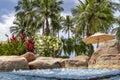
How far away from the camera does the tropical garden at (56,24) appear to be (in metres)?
22.6

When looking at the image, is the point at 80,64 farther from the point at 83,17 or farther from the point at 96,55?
the point at 83,17

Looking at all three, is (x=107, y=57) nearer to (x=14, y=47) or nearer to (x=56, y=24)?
(x=14, y=47)

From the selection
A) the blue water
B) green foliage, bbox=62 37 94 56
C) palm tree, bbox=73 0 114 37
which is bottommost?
the blue water

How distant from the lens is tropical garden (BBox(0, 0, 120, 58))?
22.6 m

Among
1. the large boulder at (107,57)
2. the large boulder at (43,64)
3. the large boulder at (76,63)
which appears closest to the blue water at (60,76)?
the large boulder at (107,57)

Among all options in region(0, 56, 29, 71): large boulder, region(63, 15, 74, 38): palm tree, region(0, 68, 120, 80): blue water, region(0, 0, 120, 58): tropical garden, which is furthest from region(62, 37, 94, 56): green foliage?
region(0, 68, 120, 80): blue water

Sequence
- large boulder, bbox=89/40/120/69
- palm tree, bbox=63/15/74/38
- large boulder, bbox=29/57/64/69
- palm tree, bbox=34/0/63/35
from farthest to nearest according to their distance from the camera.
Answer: palm tree, bbox=63/15/74/38
palm tree, bbox=34/0/63/35
large boulder, bbox=29/57/64/69
large boulder, bbox=89/40/120/69

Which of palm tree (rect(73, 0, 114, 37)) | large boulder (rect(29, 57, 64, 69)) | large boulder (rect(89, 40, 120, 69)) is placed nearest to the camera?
large boulder (rect(89, 40, 120, 69))

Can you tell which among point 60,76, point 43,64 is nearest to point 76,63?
point 43,64

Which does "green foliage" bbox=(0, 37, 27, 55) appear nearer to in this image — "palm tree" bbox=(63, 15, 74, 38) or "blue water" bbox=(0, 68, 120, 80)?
"blue water" bbox=(0, 68, 120, 80)

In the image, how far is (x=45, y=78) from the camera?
813cm

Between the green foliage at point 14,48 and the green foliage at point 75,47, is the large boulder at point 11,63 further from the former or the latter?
the green foliage at point 75,47

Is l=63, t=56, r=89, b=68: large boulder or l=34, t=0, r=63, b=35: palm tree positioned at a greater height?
l=34, t=0, r=63, b=35: palm tree

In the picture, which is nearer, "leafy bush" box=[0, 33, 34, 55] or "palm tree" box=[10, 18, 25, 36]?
"leafy bush" box=[0, 33, 34, 55]
